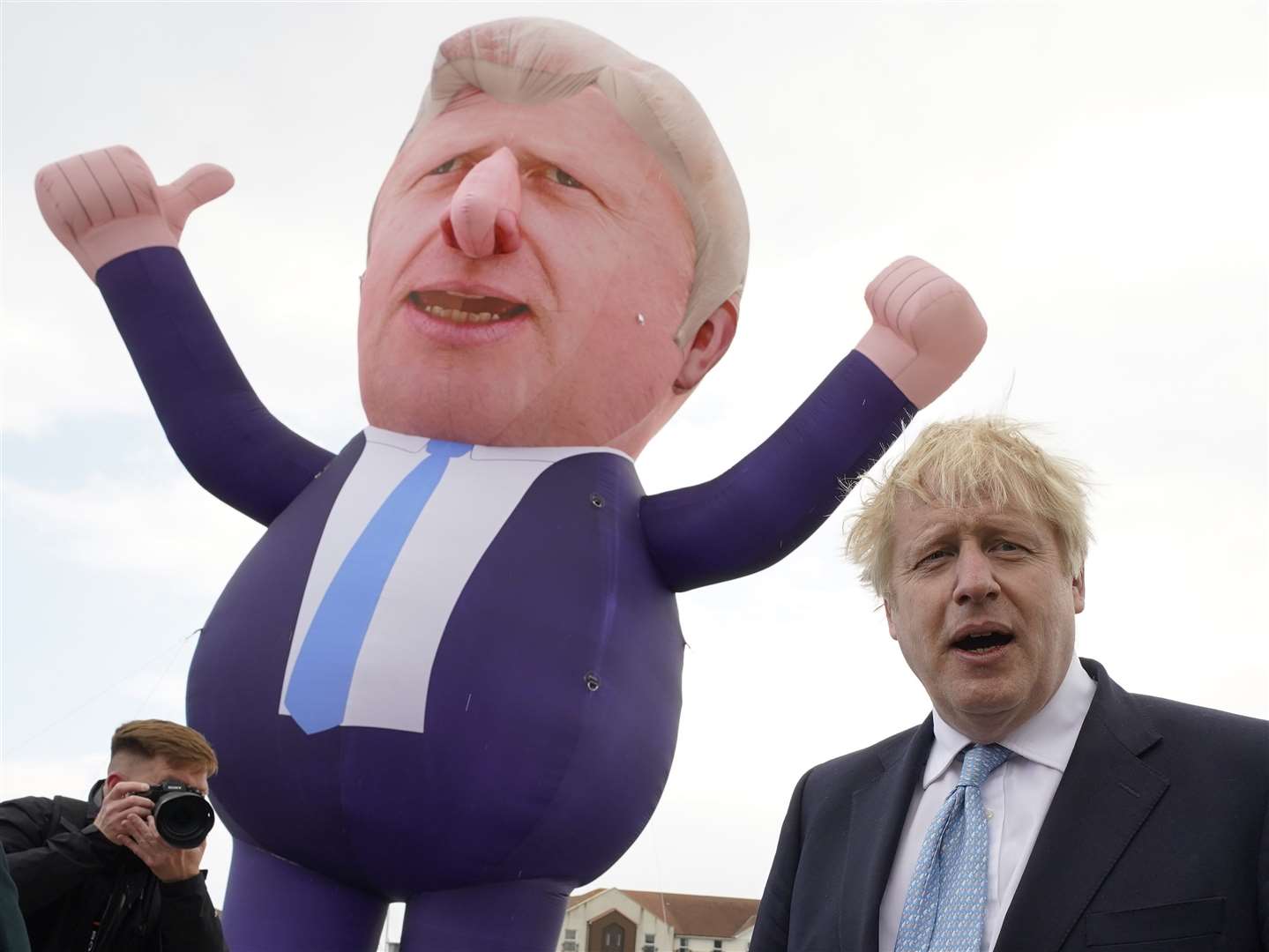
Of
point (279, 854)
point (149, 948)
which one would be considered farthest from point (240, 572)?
point (149, 948)

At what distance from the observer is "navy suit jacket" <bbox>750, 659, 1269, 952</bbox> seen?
4.66ft

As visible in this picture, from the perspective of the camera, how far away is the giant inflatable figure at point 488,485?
3752 mm

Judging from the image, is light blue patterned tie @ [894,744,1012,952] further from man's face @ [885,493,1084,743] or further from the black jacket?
the black jacket

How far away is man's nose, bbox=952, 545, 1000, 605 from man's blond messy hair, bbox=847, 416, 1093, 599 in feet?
0.21

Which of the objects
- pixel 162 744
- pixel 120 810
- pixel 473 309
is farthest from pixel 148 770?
pixel 473 309

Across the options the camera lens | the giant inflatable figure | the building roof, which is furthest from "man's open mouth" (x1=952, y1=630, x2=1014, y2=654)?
the building roof

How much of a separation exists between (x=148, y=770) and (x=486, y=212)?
6.70ft

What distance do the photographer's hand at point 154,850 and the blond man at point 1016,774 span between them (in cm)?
117

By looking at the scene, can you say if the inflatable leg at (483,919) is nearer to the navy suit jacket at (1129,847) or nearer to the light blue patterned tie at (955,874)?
the navy suit jacket at (1129,847)

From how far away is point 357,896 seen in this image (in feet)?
12.9

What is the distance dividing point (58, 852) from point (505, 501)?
73.2 inches

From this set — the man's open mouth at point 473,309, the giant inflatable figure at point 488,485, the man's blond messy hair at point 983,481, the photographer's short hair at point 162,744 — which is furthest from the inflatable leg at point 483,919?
the man's blond messy hair at point 983,481

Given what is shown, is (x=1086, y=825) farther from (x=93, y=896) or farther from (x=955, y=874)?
(x=93, y=896)

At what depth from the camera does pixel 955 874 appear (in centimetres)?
159
